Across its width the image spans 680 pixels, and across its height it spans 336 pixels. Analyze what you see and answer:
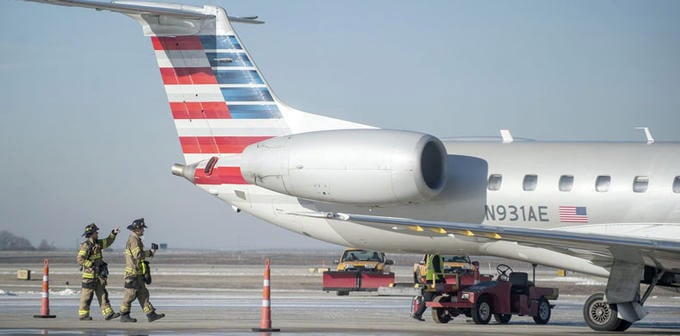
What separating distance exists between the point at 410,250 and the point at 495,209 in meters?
2.40

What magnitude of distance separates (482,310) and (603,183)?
3.82 metres

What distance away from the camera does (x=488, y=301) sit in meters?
24.5

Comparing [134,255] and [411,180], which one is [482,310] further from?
[134,255]

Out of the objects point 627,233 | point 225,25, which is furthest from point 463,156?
point 225,25

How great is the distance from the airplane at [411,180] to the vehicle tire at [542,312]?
1.69 metres

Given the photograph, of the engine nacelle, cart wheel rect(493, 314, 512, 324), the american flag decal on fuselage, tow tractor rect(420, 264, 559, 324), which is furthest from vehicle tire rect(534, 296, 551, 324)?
the engine nacelle

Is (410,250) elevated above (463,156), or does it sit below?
below

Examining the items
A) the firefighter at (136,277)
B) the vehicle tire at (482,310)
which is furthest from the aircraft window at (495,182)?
the firefighter at (136,277)

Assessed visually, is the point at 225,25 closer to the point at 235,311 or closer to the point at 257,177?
the point at 257,177

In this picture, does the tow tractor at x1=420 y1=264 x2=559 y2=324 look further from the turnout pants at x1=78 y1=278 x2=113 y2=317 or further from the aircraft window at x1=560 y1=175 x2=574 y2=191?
the turnout pants at x1=78 y1=278 x2=113 y2=317

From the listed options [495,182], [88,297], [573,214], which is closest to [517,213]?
[495,182]

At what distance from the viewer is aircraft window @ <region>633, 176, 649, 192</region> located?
72.9 feet

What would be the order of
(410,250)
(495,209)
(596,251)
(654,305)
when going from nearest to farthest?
(596,251), (495,209), (410,250), (654,305)

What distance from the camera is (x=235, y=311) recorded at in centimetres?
2641
